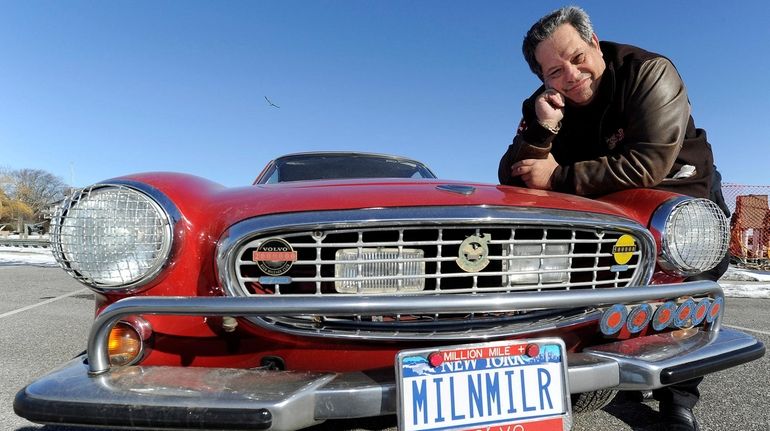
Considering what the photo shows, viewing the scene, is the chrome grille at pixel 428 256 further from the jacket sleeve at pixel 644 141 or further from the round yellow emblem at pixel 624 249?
the jacket sleeve at pixel 644 141

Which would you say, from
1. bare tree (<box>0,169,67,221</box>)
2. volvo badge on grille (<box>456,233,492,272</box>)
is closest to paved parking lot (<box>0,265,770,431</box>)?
volvo badge on grille (<box>456,233,492,272</box>)

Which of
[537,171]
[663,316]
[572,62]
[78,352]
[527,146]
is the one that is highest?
[572,62]

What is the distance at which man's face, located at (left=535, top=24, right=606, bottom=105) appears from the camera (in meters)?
2.35

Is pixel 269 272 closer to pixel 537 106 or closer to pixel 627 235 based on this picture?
pixel 627 235

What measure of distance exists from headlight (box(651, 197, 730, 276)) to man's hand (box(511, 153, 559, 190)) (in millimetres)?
577

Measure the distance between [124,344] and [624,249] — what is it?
1.73 meters

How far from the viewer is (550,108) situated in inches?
91.0

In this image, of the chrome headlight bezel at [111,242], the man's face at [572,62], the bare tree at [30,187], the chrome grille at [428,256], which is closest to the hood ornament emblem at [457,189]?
the chrome grille at [428,256]

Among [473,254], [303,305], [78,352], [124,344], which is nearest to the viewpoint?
[303,305]

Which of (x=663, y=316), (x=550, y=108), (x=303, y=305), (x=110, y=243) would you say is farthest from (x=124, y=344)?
(x=550, y=108)

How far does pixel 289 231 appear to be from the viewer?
4.87 feet

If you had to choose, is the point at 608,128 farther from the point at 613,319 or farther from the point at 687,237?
the point at 613,319

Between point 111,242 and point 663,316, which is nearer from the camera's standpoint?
point 111,242

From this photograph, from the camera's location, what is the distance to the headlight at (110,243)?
1.46 meters
